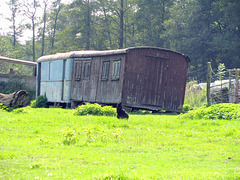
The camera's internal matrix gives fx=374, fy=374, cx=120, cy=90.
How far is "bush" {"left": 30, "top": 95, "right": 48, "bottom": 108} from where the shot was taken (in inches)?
1145

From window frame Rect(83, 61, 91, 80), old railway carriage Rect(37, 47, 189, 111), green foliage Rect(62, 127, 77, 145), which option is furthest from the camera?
window frame Rect(83, 61, 91, 80)

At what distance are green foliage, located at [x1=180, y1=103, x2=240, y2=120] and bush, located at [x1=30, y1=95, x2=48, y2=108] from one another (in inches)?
625

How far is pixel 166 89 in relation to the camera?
71.9 feet

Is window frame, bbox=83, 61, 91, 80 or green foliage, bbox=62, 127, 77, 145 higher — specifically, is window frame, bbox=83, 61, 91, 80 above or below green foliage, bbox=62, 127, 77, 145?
above

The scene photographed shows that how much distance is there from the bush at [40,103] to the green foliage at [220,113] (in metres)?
15.9

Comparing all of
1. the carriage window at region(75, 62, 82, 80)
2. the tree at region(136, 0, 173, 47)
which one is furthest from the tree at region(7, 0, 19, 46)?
the carriage window at region(75, 62, 82, 80)

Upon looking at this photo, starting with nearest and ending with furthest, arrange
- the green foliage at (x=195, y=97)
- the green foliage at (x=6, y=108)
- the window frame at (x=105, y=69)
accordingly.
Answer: the green foliage at (x=6, y=108) < the window frame at (x=105, y=69) < the green foliage at (x=195, y=97)

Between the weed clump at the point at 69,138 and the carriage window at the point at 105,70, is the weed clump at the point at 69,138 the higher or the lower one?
the lower one

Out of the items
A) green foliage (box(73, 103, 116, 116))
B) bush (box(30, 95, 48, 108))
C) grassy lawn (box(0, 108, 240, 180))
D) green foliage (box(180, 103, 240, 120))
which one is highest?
green foliage (box(180, 103, 240, 120))

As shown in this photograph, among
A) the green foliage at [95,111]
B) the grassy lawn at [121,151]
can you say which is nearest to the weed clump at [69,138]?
the grassy lawn at [121,151]

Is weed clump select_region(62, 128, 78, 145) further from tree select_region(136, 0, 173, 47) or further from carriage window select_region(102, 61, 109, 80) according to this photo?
tree select_region(136, 0, 173, 47)

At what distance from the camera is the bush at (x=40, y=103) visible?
2909 centimetres

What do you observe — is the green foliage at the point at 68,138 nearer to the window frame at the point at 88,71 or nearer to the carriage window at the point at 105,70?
the carriage window at the point at 105,70

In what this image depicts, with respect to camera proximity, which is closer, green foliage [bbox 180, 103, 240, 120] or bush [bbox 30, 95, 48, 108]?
green foliage [bbox 180, 103, 240, 120]
